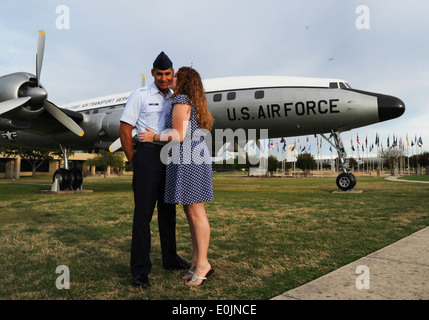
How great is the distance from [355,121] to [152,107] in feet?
35.7

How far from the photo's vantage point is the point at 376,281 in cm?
257

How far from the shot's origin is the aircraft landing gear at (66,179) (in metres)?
14.3

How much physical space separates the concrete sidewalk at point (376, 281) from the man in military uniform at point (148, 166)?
1370 millimetres

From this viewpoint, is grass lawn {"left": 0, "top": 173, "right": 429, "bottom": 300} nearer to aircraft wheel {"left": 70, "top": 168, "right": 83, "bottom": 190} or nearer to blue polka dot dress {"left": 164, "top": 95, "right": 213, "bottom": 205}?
blue polka dot dress {"left": 164, "top": 95, "right": 213, "bottom": 205}

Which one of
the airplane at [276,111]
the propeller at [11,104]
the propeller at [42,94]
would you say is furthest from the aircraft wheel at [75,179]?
the propeller at [11,104]

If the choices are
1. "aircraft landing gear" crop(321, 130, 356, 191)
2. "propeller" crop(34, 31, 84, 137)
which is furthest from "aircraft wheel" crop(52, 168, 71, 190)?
"aircraft landing gear" crop(321, 130, 356, 191)

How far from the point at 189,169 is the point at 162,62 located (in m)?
1.22

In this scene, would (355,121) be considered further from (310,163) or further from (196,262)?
(310,163)

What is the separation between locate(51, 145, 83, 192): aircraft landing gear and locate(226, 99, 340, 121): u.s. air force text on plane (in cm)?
876

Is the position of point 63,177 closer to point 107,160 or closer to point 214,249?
point 214,249

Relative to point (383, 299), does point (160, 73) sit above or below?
above

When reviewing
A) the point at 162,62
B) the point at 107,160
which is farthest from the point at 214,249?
the point at 107,160

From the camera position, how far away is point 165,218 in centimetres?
330
